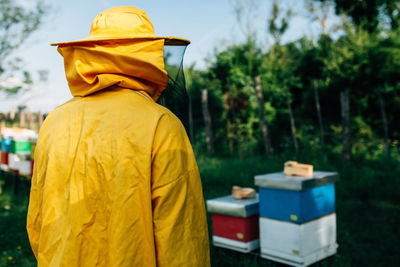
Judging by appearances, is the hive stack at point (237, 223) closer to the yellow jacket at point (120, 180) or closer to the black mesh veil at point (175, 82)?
the black mesh veil at point (175, 82)

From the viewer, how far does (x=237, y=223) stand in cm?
313

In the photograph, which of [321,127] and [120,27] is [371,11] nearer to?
[321,127]

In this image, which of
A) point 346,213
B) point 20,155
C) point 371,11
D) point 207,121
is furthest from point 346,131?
point 371,11

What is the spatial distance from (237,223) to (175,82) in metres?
2.07

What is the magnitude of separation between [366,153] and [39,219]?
21.2 ft

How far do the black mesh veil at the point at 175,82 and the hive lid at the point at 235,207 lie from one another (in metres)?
1.75

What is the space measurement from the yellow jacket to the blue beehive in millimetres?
1823

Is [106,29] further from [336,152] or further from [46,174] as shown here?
[336,152]

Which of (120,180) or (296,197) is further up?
(120,180)

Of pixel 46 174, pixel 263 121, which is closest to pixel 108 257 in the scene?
pixel 46 174

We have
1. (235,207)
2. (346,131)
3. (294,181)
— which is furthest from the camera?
(346,131)

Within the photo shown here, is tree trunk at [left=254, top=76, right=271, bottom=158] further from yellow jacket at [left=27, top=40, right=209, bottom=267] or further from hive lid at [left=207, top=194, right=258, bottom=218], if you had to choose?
yellow jacket at [left=27, top=40, right=209, bottom=267]

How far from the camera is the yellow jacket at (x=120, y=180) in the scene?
99 centimetres

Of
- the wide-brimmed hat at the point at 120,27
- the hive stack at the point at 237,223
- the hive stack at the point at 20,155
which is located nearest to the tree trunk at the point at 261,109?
the hive stack at the point at 237,223
